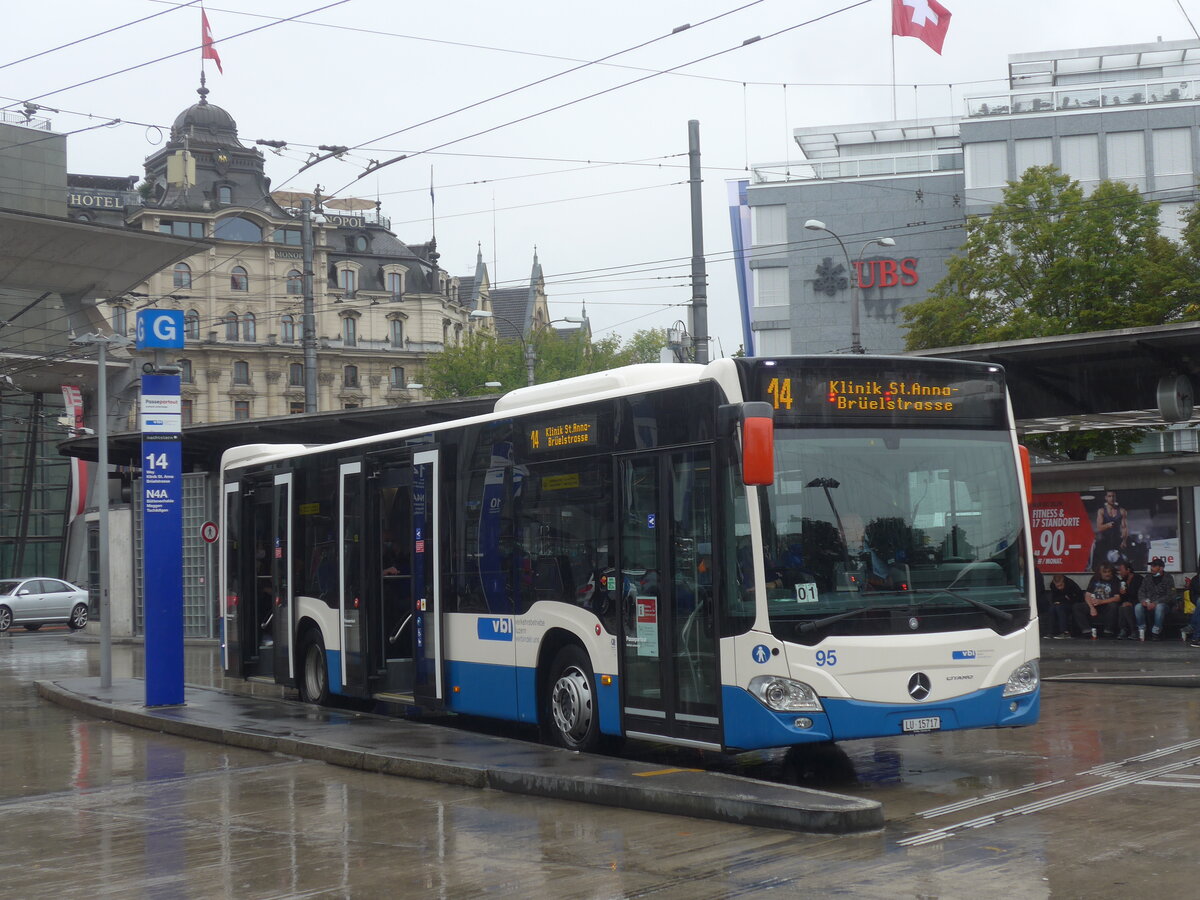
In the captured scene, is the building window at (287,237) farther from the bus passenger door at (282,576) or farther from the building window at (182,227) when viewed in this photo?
the bus passenger door at (282,576)

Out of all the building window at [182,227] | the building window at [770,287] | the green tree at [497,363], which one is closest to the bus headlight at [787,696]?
the building window at [770,287]

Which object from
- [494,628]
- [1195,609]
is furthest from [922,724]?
[1195,609]

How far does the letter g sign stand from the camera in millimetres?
15789

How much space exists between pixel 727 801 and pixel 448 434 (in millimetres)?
5851

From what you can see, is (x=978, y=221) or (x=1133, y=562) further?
(x=978, y=221)

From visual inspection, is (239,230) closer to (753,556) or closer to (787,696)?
(753,556)

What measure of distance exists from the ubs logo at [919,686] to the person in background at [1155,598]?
13.2m

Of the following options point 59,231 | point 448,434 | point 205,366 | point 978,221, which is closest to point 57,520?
point 205,366

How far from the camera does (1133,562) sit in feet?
75.3

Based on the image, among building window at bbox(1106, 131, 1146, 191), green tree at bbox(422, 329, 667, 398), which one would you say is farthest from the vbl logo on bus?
green tree at bbox(422, 329, 667, 398)

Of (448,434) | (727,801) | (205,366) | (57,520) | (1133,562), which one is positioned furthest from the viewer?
(205,366)

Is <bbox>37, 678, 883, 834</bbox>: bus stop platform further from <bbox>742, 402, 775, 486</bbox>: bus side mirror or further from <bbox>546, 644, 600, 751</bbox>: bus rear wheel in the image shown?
<bbox>742, 402, 775, 486</bbox>: bus side mirror

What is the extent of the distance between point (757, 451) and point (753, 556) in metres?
0.89

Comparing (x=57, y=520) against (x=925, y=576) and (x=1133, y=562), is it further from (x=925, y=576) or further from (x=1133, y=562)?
(x=925, y=576)
